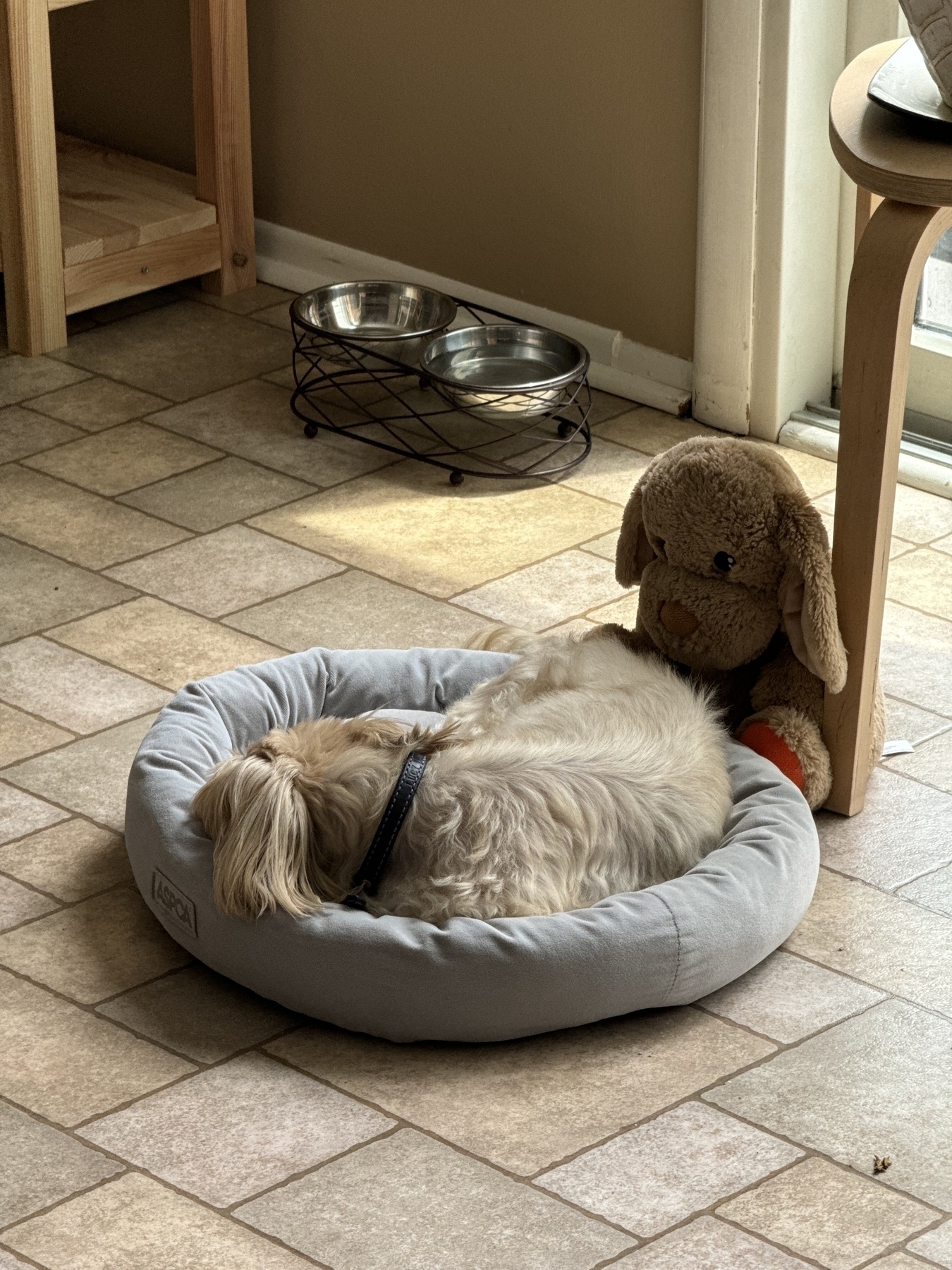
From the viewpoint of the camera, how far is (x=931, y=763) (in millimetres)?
2764

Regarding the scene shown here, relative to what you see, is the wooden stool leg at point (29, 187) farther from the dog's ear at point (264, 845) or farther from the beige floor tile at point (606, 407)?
the dog's ear at point (264, 845)

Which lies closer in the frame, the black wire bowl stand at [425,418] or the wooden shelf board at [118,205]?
the black wire bowl stand at [425,418]

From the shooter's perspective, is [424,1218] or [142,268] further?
[142,268]

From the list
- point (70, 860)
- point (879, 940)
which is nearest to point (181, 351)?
point (70, 860)

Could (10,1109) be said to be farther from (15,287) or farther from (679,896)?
(15,287)

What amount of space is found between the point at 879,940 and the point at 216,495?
1.67 meters

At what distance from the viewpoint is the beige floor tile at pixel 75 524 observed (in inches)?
134

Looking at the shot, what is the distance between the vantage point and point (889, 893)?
2.47 m

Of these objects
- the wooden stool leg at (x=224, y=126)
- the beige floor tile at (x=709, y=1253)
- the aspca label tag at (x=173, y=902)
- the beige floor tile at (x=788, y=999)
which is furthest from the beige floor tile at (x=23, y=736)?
the wooden stool leg at (x=224, y=126)

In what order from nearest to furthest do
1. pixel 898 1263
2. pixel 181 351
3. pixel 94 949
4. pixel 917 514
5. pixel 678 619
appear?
pixel 898 1263, pixel 94 949, pixel 678 619, pixel 917 514, pixel 181 351

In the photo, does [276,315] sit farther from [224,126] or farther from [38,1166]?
[38,1166]

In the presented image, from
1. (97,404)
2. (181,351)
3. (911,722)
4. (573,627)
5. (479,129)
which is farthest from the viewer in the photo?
(181,351)

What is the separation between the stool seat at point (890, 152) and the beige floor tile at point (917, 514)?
3.81 feet

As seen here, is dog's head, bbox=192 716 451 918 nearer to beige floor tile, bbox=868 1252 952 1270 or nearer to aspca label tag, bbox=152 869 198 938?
aspca label tag, bbox=152 869 198 938
